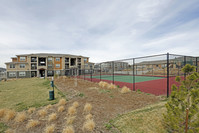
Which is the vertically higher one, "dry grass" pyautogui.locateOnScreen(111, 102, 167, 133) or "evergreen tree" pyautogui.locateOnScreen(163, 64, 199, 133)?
"evergreen tree" pyautogui.locateOnScreen(163, 64, 199, 133)

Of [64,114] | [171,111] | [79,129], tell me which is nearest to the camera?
[171,111]

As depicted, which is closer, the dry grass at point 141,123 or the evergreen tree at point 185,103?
the evergreen tree at point 185,103

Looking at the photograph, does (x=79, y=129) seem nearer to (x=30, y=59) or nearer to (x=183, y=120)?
(x=183, y=120)

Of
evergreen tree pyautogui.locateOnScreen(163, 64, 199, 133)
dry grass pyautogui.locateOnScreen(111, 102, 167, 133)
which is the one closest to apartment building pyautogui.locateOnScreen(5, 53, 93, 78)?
dry grass pyautogui.locateOnScreen(111, 102, 167, 133)

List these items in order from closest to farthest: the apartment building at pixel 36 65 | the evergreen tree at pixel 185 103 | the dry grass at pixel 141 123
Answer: the evergreen tree at pixel 185 103
the dry grass at pixel 141 123
the apartment building at pixel 36 65

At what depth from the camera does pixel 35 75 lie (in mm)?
35562

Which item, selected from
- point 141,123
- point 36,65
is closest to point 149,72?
point 141,123

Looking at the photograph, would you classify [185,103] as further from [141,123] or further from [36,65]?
[36,65]

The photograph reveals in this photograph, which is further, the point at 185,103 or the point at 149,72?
the point at 149,72

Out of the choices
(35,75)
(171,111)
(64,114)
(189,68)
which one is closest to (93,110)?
(64,114)

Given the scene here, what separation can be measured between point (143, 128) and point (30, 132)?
439cm

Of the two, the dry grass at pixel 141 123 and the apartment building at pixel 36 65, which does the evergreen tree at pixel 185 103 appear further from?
the apartment building at pixel 36 65

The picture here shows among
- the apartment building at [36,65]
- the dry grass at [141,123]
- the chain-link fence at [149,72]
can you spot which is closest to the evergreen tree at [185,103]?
the dry grass at [141,123]

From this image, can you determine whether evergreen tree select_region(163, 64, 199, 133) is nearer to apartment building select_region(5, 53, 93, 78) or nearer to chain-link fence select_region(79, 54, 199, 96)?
chain-link fence select_region(79, 54, 199, 96)
